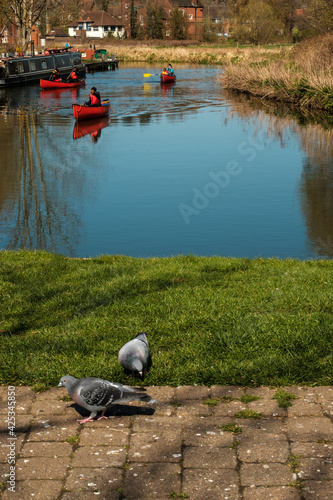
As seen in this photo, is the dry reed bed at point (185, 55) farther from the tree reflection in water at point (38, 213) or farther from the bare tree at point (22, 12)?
the tree reflection in water at point (38, 213)

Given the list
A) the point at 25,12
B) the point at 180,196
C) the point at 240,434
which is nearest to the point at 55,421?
the point at 240,434

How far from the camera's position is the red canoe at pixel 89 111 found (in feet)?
89.5

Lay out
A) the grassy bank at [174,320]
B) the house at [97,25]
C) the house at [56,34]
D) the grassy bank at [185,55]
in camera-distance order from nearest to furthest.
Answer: the grassy bank at [174,320] → the grassy bank at [185,55] → the house at [56,34] → the house at [97,25]

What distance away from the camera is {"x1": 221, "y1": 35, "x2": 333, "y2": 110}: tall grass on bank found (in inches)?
1256

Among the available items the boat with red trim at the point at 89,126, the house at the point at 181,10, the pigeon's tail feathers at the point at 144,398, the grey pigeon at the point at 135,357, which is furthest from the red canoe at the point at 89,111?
the house at the point at 181,10

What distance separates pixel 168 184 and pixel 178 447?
1304cm

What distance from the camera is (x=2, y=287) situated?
7812mm

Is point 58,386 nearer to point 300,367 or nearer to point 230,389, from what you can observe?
point 230,389

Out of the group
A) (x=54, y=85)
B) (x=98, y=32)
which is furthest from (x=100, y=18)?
(x=54, y=85)

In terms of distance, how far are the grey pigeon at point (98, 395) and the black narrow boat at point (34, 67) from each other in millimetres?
44634

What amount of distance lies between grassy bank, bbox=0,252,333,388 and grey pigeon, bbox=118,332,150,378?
0.57ft

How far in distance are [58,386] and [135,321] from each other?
1.53 meters

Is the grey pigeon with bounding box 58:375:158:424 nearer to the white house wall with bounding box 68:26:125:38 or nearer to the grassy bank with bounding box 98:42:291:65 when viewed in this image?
the grassy bank with bounding box 98:42:291:65

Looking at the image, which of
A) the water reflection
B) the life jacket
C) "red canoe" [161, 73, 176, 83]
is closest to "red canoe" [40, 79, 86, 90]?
"red canoe" [161, 73, 176, 83]
